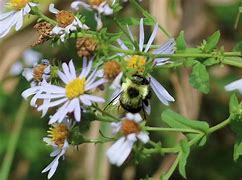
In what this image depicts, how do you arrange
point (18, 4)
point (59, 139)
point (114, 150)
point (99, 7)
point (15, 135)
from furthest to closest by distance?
1. point (15, 135)
2. point (18, 4)
3. point (59, 139)
4. point (99, 7)
5. point (114, 150)

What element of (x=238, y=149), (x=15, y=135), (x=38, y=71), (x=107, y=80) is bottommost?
(x=15, y=135)

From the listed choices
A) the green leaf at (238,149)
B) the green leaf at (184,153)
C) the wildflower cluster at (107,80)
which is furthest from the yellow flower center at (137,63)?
the green leaf at (238,149)

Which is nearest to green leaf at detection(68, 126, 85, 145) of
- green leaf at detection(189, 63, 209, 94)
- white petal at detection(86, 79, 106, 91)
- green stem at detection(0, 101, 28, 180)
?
white petal at detection(86, 79, 106, 91)

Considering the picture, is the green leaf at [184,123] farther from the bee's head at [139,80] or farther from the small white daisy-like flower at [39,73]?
the small white daisy-like flower at [39,73]

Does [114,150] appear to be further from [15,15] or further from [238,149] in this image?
[15,15]

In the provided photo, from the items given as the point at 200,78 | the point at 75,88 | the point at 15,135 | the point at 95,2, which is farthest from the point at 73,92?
the point at 15,135

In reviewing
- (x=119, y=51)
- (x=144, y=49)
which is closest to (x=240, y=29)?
(x=144, y=49)

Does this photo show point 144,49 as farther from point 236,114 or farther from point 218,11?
point 218,11
